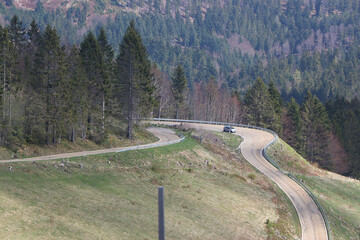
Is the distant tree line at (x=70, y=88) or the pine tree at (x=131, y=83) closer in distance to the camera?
the distant tree line at (x=70, y=88)

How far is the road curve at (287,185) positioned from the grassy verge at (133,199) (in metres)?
2.19

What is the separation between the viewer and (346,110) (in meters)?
Answer: 116

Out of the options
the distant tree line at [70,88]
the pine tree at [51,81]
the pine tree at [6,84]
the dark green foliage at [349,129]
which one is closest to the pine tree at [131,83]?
the distant tree line at [70,88]

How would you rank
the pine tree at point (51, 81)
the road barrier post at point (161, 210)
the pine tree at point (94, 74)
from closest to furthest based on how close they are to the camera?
the road barrier post at point (161, 210)
the pine tree at point (51, 81)
the pine tree at point (94, 74)

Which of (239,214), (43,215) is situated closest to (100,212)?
(43,215)

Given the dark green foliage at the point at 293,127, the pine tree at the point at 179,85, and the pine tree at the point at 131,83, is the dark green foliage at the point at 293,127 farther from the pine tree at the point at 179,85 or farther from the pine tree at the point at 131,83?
the pine tree at the point at 131,83

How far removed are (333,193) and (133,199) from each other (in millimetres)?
29511

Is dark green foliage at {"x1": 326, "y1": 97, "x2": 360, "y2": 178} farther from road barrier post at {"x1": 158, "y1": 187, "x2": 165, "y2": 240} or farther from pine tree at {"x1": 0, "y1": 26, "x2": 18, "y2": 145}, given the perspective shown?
road barrier post at {"x1": 158, "y1": 187, "x2": 165, "y2": 240}

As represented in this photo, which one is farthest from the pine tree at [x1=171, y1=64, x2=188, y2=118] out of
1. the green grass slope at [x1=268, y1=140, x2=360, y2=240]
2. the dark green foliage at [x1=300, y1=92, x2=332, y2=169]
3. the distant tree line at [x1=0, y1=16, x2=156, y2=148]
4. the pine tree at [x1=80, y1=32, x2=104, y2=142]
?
the pine tree at [x1=80, y1=32, x2=104, y2=142]

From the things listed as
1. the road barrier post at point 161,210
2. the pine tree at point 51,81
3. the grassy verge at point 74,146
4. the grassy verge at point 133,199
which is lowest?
the grassy verge at point 133,199

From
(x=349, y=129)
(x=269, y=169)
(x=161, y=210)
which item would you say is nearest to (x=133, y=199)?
(x=161, y=210)

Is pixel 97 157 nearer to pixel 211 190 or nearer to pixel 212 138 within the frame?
pixel 211 190

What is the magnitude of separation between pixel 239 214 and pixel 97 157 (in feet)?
46.4

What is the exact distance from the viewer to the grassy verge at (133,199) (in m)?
27.0
